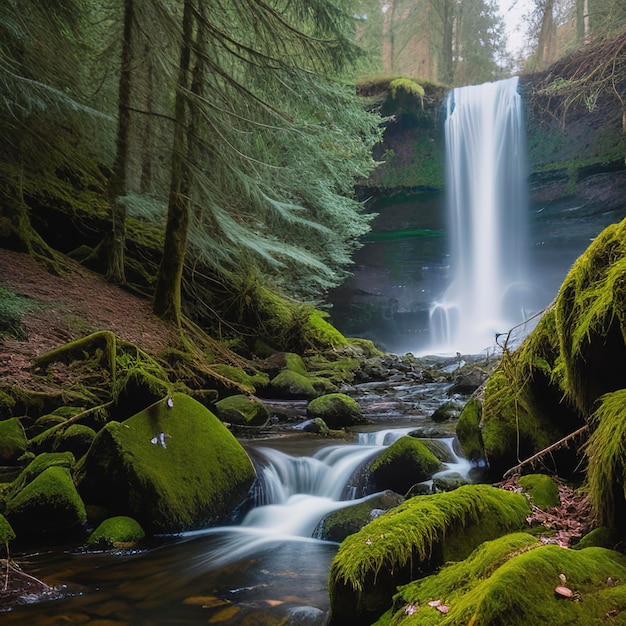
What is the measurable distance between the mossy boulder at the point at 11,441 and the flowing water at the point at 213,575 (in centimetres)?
127

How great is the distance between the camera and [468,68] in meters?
29.4

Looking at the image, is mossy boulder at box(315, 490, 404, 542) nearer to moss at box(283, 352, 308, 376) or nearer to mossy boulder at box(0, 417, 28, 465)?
mossy boulder at box(0, 417, 28, 465)

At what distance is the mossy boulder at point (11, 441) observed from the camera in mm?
4348

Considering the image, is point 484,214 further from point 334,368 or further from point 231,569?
point 231,569

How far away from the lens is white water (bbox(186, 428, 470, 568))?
413cm

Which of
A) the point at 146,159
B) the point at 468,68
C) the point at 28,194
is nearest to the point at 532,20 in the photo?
the point at 468,68

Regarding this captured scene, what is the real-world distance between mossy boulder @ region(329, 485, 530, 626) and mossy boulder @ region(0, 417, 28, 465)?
3513mm

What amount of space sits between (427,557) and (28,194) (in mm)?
9606

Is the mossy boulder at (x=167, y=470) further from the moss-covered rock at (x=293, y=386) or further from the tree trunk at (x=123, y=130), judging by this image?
the tree trunk at (x=123, y=130)

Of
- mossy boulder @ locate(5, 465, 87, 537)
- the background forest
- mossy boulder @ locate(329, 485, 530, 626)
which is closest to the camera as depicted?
mossy boulder @ locate(329, 485, 530, 626)

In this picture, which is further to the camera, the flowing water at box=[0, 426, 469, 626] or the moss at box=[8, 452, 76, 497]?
the moss at box=[8, 452, 76, 497]

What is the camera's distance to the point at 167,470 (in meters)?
4.06

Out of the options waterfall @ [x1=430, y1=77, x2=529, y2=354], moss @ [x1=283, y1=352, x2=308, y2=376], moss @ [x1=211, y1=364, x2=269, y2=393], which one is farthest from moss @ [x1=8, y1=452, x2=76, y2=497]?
waterfall @ [x1=430, y1=77, x2=529, y2=354]

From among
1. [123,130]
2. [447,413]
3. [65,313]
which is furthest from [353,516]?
[123,130]
